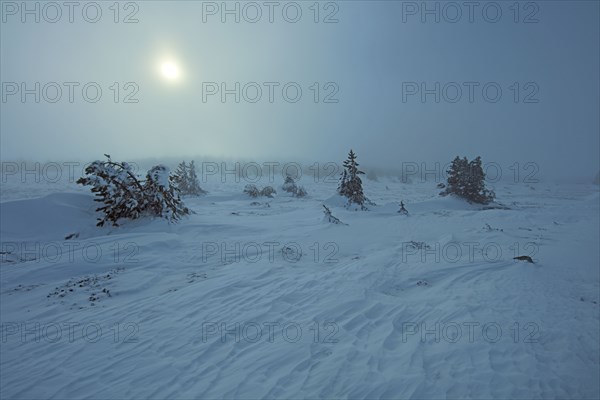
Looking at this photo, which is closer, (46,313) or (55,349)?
(55,349)

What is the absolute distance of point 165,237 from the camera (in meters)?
9.37

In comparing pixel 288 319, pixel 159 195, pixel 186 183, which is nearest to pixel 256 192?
pixel 186 183

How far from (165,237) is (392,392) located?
8.47m

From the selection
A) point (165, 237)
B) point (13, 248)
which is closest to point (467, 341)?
point (165, 237)

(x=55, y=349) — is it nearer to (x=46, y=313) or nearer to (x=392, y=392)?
(x=46, y=313)

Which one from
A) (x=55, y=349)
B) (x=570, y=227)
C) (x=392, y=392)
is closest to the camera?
(x=392, y=392)

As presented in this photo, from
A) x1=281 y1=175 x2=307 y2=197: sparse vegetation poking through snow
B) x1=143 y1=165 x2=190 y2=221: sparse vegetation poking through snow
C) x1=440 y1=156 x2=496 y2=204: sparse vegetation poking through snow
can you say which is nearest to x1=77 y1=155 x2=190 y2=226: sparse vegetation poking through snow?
x1=143 y1=165 x2=190 y2=221: sparse vegetation poking through snow

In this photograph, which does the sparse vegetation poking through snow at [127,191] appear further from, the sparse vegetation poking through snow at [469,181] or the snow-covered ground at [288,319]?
the sparse vegetation poking through snow at [469,181]

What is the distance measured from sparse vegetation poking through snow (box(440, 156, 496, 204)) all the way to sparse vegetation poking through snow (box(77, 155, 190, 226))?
26211 millimetres

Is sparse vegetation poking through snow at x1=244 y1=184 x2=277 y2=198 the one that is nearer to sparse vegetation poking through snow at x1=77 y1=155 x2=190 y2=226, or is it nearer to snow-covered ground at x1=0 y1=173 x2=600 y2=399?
sparse vegetation poking through snow at x1=77 y1=155 x2=190 y2=226

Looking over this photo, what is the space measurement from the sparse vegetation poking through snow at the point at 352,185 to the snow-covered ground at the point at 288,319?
13.4 m

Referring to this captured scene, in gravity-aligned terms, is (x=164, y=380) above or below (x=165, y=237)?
below

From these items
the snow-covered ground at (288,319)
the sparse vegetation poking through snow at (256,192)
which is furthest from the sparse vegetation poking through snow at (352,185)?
the snow-covered ground at (288,319)

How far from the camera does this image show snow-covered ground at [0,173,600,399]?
136 inches
